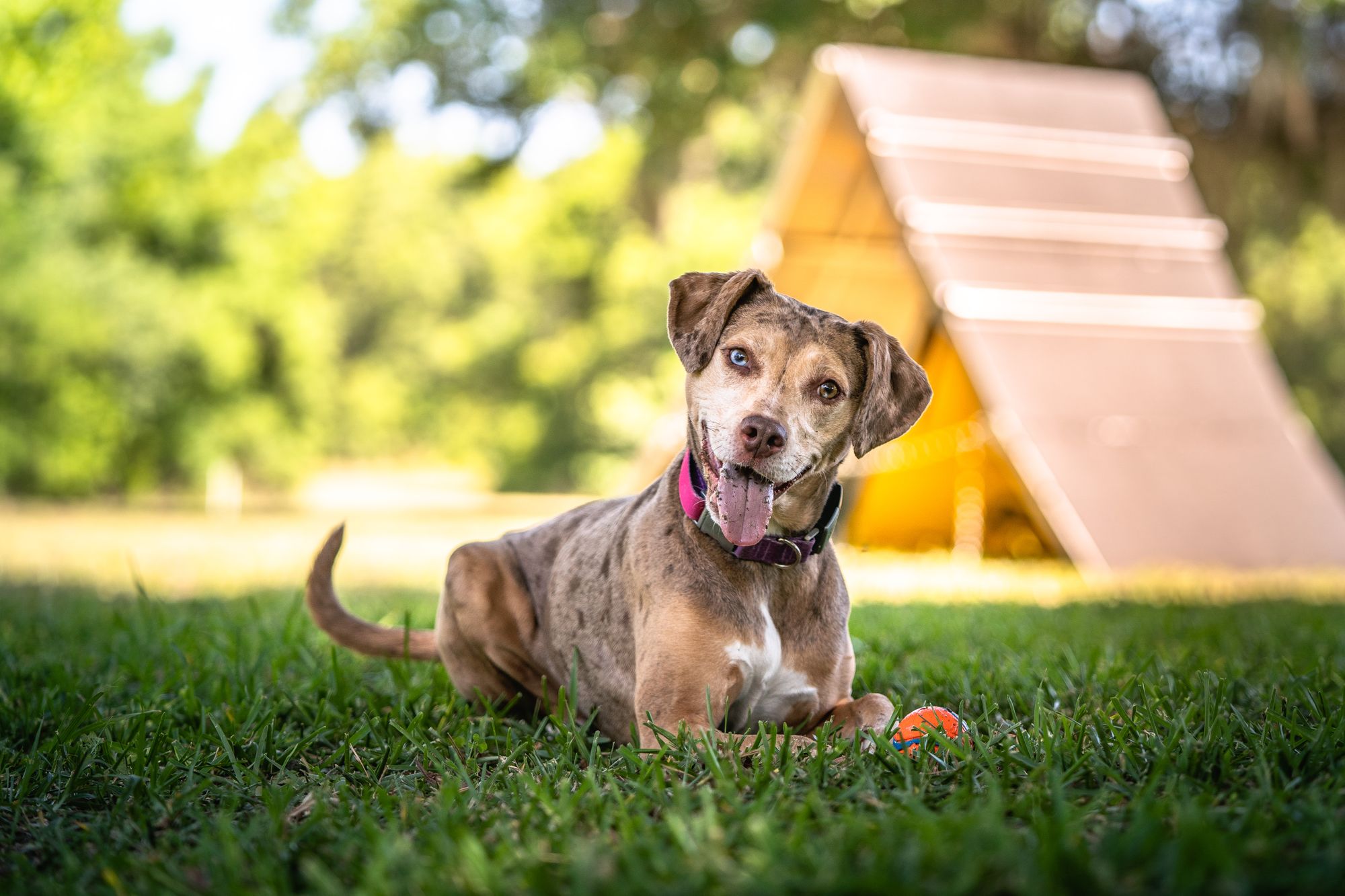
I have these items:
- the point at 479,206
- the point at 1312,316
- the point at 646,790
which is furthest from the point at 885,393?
the point at 479,206

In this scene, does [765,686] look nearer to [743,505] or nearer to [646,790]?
[743,505]

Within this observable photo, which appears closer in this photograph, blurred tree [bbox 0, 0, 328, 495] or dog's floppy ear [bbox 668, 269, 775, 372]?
dog's floppy ear [bbox 668, 269, 775, 372]

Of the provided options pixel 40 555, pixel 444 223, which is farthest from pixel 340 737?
pixel 444 223

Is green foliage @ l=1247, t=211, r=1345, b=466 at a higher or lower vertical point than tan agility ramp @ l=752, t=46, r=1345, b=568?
lower

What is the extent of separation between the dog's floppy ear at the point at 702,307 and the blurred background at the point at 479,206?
7.86m

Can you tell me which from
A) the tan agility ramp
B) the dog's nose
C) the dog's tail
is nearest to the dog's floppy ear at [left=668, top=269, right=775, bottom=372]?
the dog's nose

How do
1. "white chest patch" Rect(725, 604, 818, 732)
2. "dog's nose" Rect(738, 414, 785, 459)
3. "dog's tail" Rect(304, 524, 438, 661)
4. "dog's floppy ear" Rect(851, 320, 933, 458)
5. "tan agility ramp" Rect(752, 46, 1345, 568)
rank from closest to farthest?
"dog's nose" Rect(738, 414, 785, 459) < "white chest patch" Rect(725, 604, 818, 732) < "dog's floppy ear" Rect(851, 320, 933, 458) < "dog's tail" Rect(304, 524, 438, 661) < "tan agility ramp" Rect(752, 46, 1345, 568)

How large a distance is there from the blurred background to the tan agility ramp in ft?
5.44

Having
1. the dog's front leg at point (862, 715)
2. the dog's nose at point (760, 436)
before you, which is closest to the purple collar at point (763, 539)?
the dog's nose at point (760, 436)

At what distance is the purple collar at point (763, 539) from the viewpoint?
11.3 feet

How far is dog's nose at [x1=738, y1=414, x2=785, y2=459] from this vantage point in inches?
127

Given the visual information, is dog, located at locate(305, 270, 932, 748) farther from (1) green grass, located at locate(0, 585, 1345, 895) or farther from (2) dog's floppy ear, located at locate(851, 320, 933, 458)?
(1) green grass, located at locate(0, 585, 1345, 895)

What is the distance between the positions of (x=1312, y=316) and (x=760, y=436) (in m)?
25.6

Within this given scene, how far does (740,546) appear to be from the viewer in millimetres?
3379
